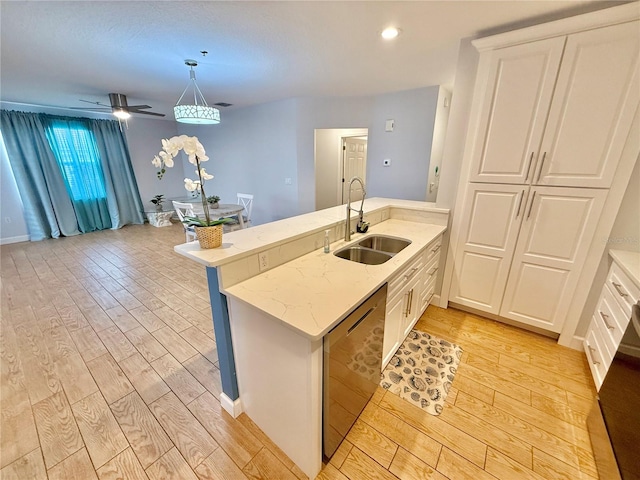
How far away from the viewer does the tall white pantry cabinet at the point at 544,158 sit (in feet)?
5.29

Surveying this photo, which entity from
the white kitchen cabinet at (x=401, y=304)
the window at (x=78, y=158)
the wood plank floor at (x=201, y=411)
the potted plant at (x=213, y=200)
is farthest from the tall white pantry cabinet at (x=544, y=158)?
the window at (x=78, y=158)

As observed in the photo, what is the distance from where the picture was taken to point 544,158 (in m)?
1.87

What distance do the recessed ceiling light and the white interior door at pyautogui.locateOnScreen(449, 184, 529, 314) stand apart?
138 cm

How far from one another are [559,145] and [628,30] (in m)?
0.65

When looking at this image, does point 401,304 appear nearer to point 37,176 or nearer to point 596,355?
point 596,355

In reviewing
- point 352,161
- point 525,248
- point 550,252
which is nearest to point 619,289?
point 550,252

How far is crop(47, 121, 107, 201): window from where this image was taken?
4.97 metres


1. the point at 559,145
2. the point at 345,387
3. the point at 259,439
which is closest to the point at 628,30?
the point at 559,145

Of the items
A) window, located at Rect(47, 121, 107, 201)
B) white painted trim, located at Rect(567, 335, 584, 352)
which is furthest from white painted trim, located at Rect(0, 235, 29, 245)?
white painted trim, located at Rect(567, 335, 584, 352)

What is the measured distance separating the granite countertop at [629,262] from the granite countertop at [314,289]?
3.72 ft

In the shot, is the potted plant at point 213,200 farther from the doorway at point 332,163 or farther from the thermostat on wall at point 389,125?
the thermostat on wall at point 389,125

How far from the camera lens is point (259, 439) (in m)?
1.43

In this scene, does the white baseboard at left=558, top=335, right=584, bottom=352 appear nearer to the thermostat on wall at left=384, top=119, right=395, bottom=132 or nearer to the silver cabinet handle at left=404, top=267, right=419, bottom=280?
the silver cabinet handle at left=404, top=267, right=419, bottom=280

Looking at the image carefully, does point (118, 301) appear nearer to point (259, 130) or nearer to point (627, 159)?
point (259, 130)
